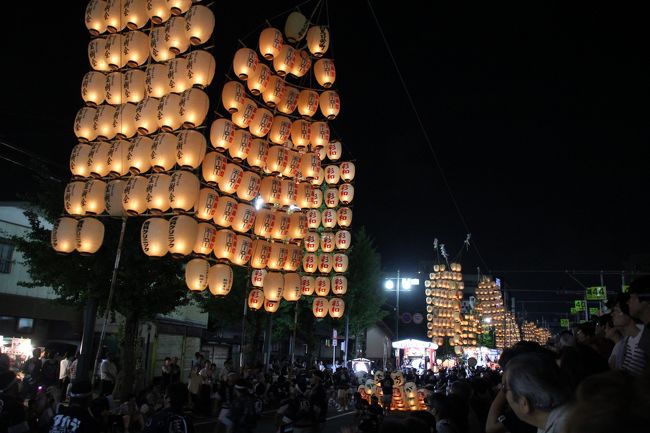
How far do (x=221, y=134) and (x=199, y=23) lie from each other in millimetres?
3781

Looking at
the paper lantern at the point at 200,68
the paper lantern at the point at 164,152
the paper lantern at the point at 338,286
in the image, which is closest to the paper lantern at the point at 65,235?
the paper lantern at the point at 164,152

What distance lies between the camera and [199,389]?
55.4ft

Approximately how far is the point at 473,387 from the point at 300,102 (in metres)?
18.3

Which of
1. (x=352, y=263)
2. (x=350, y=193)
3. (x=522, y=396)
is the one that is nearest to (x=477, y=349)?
(x=352, y=263)

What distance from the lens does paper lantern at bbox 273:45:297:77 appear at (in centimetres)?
2058

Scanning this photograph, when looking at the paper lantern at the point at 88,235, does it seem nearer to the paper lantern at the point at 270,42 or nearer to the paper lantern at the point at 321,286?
the paper lantern at the point at 270,42

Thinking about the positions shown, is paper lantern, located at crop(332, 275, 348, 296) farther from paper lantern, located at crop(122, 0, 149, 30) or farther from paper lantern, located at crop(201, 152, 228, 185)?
paper lantern, located at crop(122, 0, 149, 30)

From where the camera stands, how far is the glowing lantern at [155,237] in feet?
48.0

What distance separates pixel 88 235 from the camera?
51.3ft

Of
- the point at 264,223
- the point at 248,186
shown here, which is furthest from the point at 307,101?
the point at 264,223

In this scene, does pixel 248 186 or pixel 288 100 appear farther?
pixel 288 100

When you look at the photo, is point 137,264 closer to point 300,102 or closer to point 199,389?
point 199,389

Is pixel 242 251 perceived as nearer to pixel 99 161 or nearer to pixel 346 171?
pixel 99 161

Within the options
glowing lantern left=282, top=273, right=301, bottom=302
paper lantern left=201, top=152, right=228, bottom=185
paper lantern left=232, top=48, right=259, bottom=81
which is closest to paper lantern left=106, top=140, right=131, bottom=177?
paper lantern left=201, top=152, right=228, bottom=185
